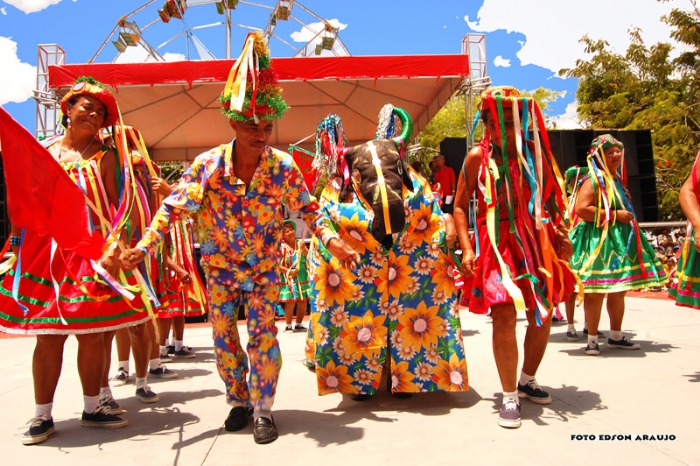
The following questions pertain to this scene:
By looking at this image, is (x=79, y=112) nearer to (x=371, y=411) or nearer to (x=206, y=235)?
(x=206, y=235)

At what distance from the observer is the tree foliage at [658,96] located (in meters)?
18.7

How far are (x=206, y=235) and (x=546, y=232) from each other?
6.36ft

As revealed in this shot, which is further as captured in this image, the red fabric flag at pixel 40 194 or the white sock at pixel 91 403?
the white sock at pixel 91 403

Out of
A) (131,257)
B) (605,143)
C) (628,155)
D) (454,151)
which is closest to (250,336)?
(131,257)

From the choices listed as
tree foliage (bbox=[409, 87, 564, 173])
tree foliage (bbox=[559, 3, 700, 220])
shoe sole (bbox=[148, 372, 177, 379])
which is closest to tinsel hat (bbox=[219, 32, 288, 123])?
shoe sole (bbox=[148, 372, 177, 379])

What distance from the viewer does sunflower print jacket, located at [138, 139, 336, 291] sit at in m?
3.01

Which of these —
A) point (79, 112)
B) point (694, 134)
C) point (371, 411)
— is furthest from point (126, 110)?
point (694, 134)

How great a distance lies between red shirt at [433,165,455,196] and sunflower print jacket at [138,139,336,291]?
8.33 meters

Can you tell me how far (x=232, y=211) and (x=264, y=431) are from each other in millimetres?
1177

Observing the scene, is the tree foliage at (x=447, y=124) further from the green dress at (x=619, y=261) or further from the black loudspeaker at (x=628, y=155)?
the green dress at (x=619, y=261)

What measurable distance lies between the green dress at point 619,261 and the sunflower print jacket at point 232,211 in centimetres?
296

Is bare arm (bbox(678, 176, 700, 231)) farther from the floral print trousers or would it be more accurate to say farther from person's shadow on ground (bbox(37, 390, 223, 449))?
person's shadow on ground (bbox(37, 390, 223, 449))

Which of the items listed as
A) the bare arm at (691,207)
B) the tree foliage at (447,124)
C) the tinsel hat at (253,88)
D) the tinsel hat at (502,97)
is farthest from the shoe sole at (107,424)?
the tree foliage at (447,124)

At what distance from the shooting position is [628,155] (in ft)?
44.3
